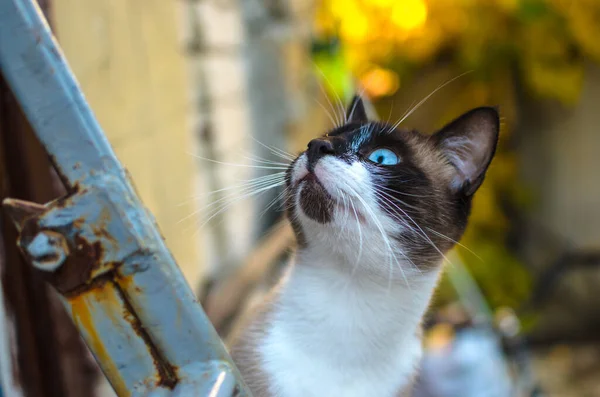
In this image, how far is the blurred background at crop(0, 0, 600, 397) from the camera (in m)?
0.94

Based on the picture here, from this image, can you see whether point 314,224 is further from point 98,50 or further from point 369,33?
point 369,33

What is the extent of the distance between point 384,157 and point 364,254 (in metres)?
0.12

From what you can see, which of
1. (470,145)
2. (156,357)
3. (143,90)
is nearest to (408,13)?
(143,90)

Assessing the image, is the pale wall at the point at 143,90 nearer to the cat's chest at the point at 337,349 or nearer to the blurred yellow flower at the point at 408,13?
the cat's chest at the point at 337,349

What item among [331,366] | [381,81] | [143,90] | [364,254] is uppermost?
[143,90]

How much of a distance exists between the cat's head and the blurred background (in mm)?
92

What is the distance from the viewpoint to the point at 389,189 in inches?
26.5

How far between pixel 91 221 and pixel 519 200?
3.01 metres

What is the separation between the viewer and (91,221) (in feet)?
1.35

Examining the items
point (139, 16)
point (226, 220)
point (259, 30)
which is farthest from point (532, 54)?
point (139, 16)

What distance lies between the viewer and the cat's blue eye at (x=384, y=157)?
2.27 ft

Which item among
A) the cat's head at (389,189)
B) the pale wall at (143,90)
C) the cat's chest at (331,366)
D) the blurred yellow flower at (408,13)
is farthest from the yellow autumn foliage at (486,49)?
the cat's chest at (331,366)

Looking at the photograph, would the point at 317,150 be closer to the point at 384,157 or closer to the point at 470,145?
the point at 384,157

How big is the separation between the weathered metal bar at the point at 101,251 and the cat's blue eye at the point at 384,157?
315 millimetres
